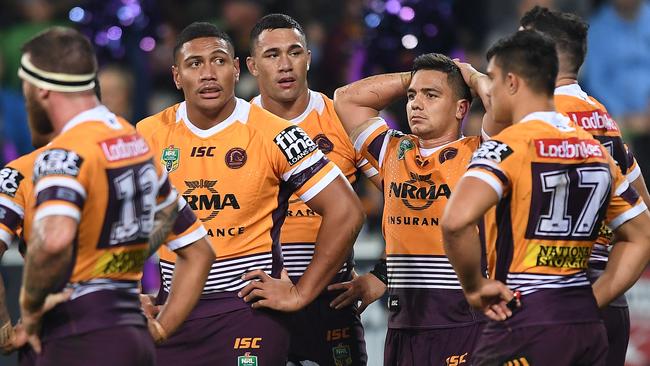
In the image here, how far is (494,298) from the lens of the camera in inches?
235

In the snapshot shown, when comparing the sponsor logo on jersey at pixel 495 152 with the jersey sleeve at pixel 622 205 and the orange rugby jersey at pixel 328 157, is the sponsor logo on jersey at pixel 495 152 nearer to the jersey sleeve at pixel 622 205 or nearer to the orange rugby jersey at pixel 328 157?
the jersey sleeve at pixel 622 205

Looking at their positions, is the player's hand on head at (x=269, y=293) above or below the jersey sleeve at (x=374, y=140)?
below

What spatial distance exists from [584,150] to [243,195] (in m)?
2.12

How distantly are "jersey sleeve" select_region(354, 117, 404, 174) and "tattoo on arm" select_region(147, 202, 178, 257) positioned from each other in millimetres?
2091

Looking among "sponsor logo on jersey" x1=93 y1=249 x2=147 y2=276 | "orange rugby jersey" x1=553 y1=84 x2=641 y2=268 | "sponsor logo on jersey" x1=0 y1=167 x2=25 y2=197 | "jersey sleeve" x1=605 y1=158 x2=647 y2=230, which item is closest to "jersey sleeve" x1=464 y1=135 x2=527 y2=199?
"jersey sleeve" x1=605 y1=158 x2=647 y2=230

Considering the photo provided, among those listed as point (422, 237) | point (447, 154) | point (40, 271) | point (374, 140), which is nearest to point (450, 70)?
point (447, 154)

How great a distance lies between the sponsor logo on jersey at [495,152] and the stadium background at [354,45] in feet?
18.4

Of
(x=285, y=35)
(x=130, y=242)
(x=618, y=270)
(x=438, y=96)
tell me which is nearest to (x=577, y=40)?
(x=438, y=96)

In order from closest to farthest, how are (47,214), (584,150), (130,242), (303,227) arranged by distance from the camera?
(47,214)
(130,242)
(584,150)
(303,227)

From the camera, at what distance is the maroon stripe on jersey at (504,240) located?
593 cm

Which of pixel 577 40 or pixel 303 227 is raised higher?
pixel 577 40

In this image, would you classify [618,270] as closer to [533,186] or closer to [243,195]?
[533,186]

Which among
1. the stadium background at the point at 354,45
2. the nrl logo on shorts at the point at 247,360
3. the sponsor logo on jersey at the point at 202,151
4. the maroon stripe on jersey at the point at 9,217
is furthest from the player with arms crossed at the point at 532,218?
the stadium background at the point at 354,45

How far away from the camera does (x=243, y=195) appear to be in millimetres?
7145
